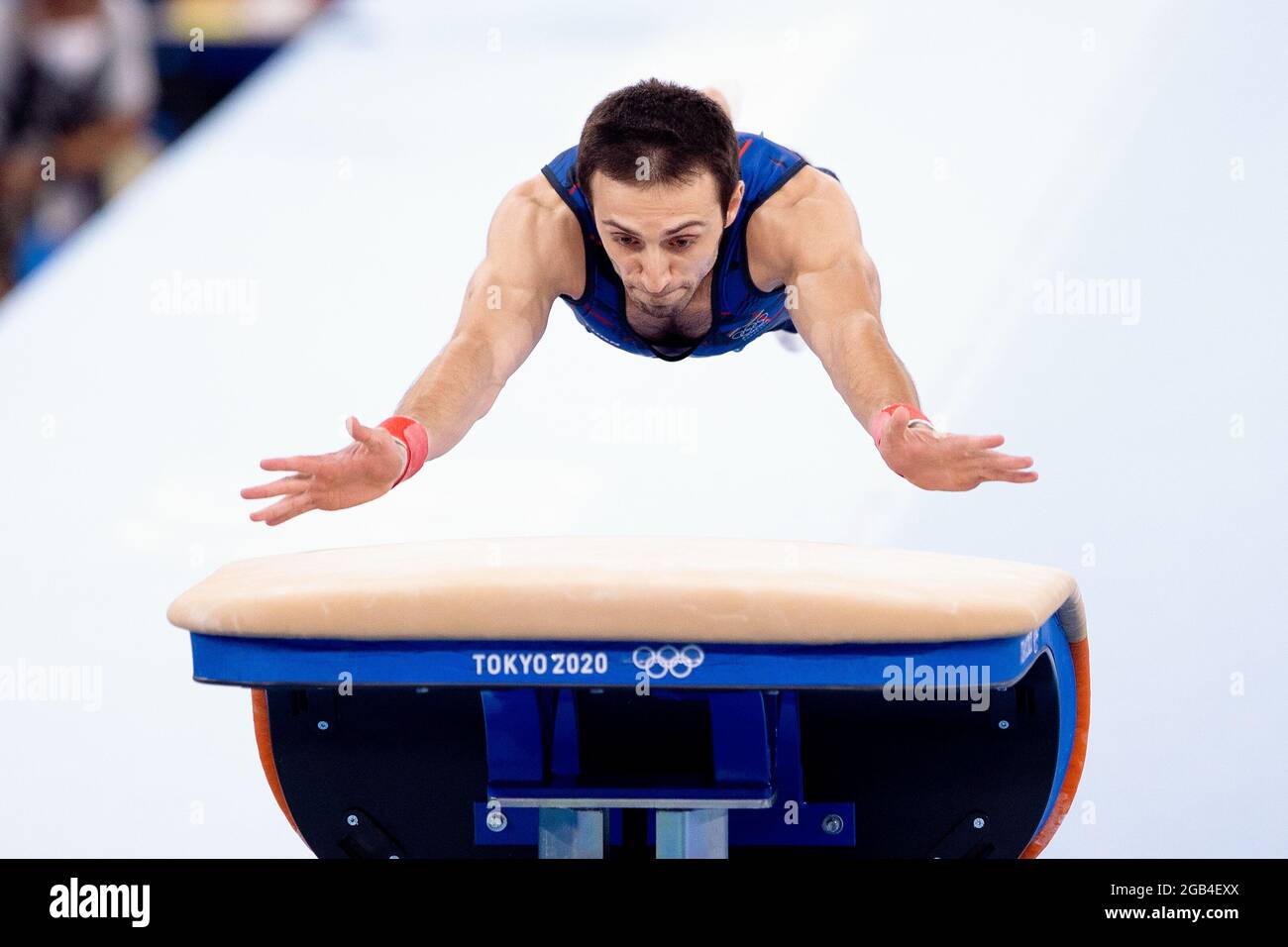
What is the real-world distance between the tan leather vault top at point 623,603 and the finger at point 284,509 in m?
0.16

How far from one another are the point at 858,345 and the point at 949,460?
0.52 meters

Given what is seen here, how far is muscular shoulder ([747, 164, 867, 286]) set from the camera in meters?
2.37

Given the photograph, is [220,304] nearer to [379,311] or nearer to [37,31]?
[379,311]

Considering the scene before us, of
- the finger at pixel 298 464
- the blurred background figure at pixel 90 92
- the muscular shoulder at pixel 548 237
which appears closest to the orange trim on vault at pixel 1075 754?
the finger at pixel 298 464

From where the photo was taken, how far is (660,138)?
213cm

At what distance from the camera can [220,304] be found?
200 inches

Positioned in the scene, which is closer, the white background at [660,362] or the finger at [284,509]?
the finger at [284,509]

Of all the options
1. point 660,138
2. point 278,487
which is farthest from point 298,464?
point 660,138

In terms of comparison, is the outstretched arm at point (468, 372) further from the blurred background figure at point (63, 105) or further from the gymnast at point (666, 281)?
the blurred background figure at point (63, 105)

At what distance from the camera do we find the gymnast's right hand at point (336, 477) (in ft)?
5.17

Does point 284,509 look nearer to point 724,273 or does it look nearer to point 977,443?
point 977,443
